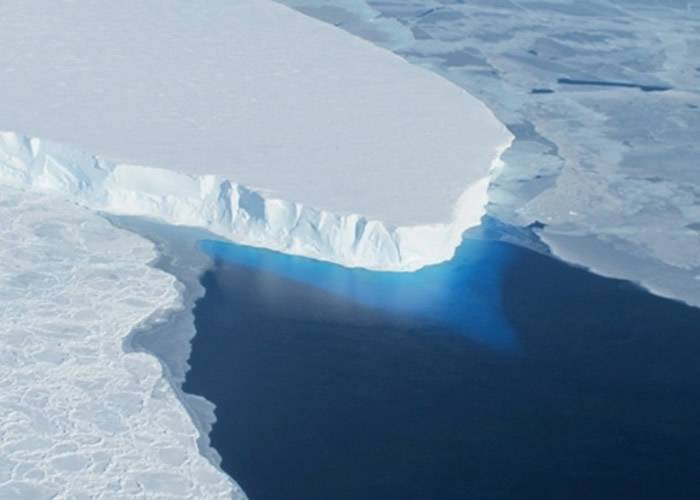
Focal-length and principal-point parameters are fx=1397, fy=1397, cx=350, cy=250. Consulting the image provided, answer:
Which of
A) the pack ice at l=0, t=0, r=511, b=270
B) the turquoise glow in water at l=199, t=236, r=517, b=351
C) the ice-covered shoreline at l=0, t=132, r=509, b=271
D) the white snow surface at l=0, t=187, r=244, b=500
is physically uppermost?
the pack ice at l=0, t=0, r=511, b=270

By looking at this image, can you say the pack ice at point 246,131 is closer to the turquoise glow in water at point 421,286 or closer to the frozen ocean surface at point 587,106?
the turquoise glow in water at point 421,286

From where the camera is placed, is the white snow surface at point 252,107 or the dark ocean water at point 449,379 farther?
the white snow surface at point 252,107

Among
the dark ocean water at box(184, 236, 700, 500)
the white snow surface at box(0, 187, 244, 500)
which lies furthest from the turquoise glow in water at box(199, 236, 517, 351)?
the white snow surface at box(0, 187, 244, 500)

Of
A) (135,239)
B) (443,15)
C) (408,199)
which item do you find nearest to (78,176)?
(135,239)

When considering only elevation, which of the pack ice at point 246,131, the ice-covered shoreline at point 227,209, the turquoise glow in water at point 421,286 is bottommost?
the turquoise glow in water at point 421,286

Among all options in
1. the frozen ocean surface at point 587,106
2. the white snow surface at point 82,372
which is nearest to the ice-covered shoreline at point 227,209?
the white snow surface at point 82,372

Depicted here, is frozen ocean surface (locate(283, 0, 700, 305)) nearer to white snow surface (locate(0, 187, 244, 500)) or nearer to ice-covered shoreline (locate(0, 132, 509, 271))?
ice-covered shoreline (locate(0, 132, 509, 271))

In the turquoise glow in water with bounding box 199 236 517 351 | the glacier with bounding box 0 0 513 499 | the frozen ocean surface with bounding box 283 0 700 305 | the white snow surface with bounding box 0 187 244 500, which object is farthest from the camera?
the frozen ocean surface with bounding box 283 0 700 305

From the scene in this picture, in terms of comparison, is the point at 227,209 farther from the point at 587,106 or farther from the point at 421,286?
the point at 587,106

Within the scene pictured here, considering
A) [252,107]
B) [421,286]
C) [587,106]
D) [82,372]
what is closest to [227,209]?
[421,286]
